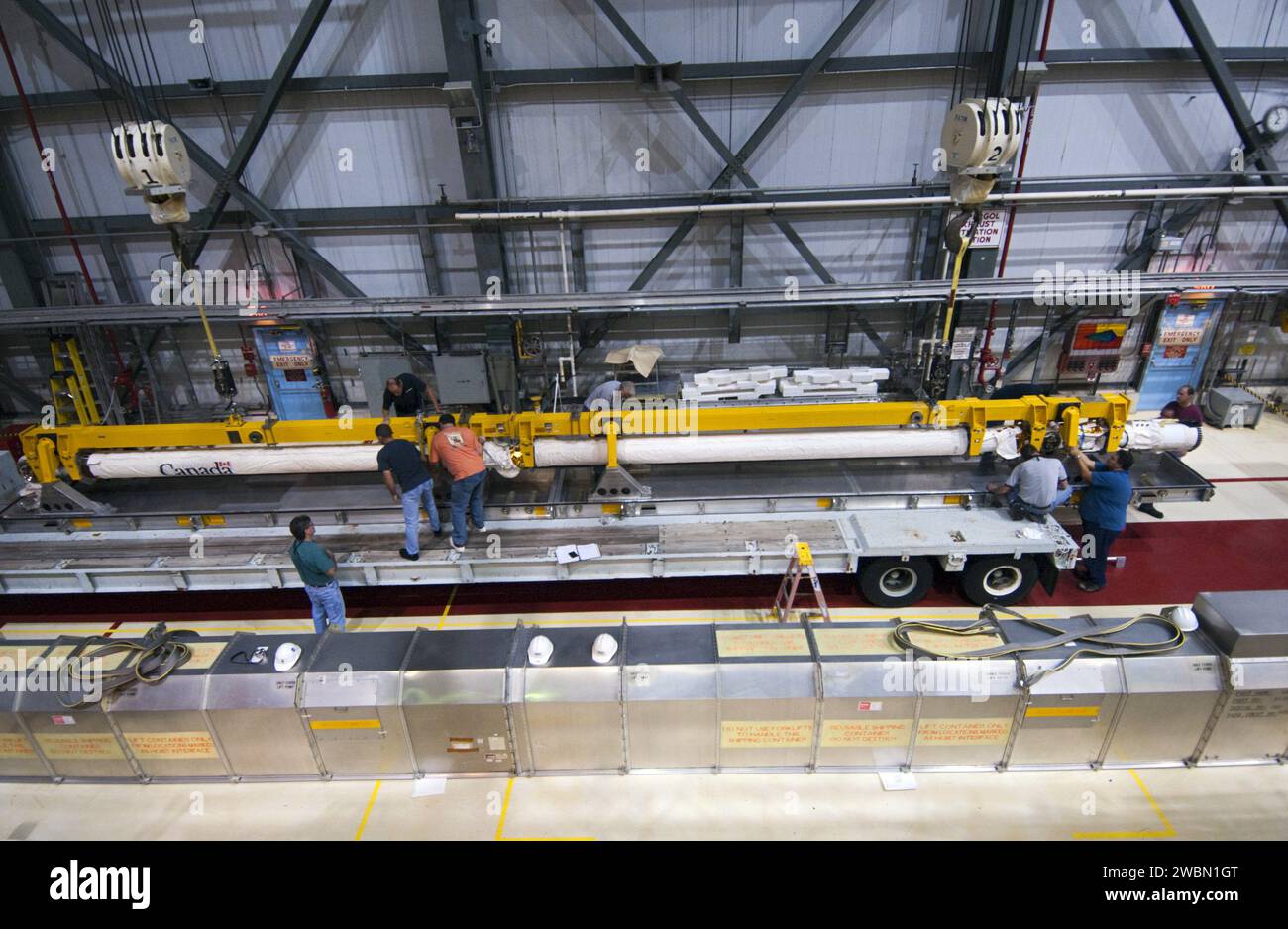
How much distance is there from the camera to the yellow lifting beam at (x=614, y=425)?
6797mm

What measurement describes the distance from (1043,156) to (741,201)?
482 centimetres

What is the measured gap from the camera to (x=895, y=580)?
6.84 m

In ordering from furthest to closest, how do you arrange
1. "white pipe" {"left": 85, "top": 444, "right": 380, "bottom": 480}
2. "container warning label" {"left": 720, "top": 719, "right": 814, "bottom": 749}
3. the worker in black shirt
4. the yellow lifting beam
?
the worker in black shirt
"white pipe" {"left": 85, "top": 444, "right": 380, "bottom": 480}
the yellow lifting beam
"container warning label" {"left": 720, "top": 719, "right": 814, "bottom": 749}

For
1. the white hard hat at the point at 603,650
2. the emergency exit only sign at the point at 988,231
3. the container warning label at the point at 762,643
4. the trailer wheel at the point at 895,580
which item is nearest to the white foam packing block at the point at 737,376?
the emergency exit only sign at the point at 988,231

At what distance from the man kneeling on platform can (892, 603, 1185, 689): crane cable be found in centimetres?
167

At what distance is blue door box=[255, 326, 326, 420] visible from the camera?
11.5 m

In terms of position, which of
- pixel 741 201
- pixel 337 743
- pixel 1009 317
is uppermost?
pixel 741 201

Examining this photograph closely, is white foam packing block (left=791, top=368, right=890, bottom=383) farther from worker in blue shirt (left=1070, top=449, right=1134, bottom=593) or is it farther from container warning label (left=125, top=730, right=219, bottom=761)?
container warning label (left=125, top=730, right=219, bottom=761)

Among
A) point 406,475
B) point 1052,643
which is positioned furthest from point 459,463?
point 1052,643

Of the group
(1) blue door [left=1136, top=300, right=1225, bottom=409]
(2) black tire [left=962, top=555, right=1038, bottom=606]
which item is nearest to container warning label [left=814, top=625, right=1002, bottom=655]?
(2) black tire [left=962, top=555, right=1038, bottom=606]

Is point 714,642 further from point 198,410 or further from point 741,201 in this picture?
point 198,410

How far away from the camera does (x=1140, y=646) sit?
4.74 meters

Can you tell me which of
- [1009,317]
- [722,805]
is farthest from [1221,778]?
[1009,317]

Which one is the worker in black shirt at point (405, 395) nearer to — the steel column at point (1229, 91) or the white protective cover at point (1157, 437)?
the white protective cover at point (1157, 437)
